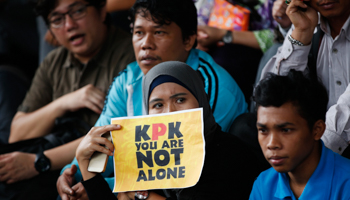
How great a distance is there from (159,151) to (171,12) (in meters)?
0.97

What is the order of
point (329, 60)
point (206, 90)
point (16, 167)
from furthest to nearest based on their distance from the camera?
point (16, 167), point (206, 90), point (329, 60)

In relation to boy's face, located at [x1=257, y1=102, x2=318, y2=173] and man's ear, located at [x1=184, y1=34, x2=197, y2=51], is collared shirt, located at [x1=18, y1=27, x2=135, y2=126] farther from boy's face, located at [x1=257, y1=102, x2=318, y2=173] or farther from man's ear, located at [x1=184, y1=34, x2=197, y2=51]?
boy's face, located at [x1=257, y1=102, x2=318, y2=173]

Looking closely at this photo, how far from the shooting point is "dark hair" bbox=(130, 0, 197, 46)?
2354 millimetres

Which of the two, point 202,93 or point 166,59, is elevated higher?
point 166,59

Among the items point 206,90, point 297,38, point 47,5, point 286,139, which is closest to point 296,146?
point 286,139

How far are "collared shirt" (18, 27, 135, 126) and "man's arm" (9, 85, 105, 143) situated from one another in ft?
0.28

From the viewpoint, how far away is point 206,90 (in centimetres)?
231

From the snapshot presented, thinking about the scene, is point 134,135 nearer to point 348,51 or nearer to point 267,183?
point 267,183

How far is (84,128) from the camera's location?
2807 mm

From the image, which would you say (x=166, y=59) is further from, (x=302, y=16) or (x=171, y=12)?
(x=302, y=16)

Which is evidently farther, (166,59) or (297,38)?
(166,59)

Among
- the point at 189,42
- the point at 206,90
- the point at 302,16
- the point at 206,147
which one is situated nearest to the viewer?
the point at 206,147

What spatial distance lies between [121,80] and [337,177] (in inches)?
54.9

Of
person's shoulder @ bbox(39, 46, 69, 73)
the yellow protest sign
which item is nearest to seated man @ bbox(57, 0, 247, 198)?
the yellow protest sign
